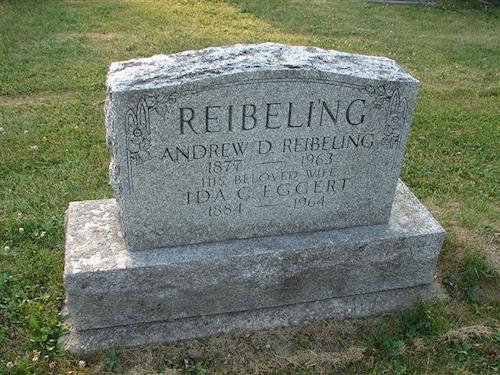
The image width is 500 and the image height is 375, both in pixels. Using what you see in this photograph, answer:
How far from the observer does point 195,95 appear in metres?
3.25

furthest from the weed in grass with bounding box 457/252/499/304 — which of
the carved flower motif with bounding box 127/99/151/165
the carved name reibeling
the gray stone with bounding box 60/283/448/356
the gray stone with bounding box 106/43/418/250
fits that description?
the carved flower motif with bounding box 127/99/151/165

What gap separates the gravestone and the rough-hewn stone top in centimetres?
1

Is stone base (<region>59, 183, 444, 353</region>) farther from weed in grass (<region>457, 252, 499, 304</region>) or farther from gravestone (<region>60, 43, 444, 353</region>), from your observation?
weed in grass (<region>457, 252, 499, 304</region>)

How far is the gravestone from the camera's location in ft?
10.9

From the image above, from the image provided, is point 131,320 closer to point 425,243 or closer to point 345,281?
point 345,281

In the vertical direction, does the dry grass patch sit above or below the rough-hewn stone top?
below

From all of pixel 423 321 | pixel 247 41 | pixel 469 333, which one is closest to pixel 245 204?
pixel 423 321

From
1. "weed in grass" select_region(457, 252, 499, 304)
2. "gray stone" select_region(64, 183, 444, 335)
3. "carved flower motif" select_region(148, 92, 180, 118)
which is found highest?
"carved flower motif" select_region(148, 92, 180, 118)

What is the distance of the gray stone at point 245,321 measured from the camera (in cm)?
373

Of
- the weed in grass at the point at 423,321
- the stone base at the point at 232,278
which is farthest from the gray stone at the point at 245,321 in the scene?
the weed in grass at the point at 423,321

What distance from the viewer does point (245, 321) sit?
395 centimetres

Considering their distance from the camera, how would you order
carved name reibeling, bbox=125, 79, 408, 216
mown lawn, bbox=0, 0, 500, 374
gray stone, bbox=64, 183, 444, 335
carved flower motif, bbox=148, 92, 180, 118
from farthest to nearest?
mown lawn, bbox=0, 0, 500, 374
gray stone, bbox=64, 183, 444, 335
carved name reibeling, bbox=125, 79, 408, 216
carved flower motif, bbox=148, 92, 180, 118

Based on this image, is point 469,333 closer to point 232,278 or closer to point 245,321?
point 245,321

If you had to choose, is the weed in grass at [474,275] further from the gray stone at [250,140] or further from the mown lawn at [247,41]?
the gray stone at [250,140]
